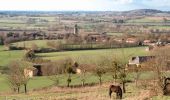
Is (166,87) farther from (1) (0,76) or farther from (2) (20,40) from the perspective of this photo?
(2) (20,40)

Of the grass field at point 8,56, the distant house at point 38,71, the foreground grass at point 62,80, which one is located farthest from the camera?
the grass field at point 8,56

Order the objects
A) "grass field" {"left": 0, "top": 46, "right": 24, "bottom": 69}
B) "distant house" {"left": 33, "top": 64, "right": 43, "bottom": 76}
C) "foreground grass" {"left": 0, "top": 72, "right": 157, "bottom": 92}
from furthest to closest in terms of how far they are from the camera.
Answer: "grass field" {"left": 0, "top": 46, "right": 24, "bottom": 69} → "distant house" {"left": 33, "top": 64, "right": 43, "bottom": 76} → "foreground grass" {"left": 0, "top": 72, "right": 157, "bottom": 92}

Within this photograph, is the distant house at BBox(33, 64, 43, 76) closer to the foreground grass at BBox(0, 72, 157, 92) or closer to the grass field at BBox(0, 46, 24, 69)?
the foreground grass at BBox(0, 72, 157, 92)

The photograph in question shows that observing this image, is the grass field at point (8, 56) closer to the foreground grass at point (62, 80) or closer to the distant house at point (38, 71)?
the distant house at point (38, 71)

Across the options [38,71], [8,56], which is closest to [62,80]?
[38,71]

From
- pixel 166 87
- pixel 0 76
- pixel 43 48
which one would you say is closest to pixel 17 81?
pixel 0 76

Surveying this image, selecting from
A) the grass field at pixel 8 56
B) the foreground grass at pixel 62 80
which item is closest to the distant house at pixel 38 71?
the foreground grass at pixel 62 80

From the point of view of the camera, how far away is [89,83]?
5303 cm

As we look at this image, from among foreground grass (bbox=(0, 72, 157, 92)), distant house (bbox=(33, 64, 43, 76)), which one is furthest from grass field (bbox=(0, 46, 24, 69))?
foreground grass (bbox=(0, 72, 157, 92))

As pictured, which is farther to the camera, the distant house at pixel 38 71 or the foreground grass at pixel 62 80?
the distant house at pixel 38 71

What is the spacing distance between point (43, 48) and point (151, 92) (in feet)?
250

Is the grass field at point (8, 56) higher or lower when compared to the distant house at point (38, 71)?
lower

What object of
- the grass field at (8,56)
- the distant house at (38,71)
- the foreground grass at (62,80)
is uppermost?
the foreground grass at (62,80)

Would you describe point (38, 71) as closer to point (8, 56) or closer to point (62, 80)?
point (62, 80)
